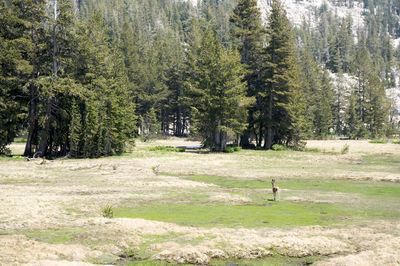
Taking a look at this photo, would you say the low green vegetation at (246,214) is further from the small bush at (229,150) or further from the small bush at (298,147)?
the small bush at (298,147)

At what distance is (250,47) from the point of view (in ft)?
215

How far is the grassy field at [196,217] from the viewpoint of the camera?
13.1 m

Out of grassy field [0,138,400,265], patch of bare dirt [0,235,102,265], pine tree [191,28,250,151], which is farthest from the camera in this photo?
pine tree [191,28,250,151]

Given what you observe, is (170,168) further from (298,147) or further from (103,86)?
(298,147)

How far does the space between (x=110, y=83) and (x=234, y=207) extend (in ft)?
128

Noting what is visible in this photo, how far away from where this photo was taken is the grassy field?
13.1 m

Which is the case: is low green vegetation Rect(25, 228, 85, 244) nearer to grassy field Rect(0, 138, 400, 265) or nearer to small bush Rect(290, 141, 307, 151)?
grassy field Rect(0, 138, 400, 265)

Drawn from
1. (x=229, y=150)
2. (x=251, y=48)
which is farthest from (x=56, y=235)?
(x=251, y=48)

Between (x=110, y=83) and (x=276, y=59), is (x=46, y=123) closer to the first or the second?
(x=110, y=83)

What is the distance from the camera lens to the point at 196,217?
61.0 feet

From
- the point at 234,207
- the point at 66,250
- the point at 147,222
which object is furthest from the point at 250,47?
the point at 66,250

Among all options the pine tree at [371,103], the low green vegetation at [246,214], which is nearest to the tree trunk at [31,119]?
the low green vegetation at [246,214]

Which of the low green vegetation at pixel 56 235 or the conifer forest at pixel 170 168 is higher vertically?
the conifer forest at pixel 170 168

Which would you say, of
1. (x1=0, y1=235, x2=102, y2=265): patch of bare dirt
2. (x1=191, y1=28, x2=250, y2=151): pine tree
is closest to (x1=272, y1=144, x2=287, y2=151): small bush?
(x1=191, y1=28, x2=250, y2=151): pine tree
